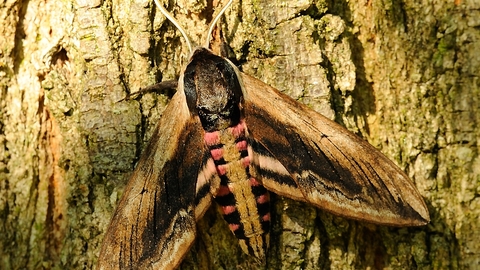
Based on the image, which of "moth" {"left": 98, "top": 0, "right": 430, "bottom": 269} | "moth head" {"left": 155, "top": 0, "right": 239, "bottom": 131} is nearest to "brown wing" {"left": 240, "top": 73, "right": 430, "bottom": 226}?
"moth" {"left": 98, "top": 0, "right": 430, "bottom": 269}

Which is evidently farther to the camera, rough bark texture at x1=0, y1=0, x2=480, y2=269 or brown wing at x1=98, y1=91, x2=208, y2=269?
rough bark texture at x1=0, y1=0, x2=480, y2=269

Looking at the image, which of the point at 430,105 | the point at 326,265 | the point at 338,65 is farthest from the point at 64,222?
the point at 430,105

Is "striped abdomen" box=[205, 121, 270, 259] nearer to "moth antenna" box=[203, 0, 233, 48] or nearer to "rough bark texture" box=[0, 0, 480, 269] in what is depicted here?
"rough bark texture" box=[0, 0, 480, 269]

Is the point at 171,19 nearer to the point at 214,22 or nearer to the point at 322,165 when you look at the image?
the point at 214,22

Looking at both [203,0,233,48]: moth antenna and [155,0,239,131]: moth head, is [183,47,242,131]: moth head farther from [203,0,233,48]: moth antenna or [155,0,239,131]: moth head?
[203,0,233,48]: moth antenna

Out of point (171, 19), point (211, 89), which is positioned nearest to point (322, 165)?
point (211, 89)

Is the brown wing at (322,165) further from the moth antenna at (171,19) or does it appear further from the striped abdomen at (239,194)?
the moth antenna at (171,19)

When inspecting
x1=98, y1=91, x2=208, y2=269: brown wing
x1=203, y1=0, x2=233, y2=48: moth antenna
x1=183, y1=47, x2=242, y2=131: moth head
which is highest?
x1=203, y1=0, x2=233, y2=48: moth antenna

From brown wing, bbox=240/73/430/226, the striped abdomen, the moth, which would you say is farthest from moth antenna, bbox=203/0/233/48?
the striped abdomen

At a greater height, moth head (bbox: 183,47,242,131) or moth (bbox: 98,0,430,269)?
moth head (bbox: 183,47,242,131)
